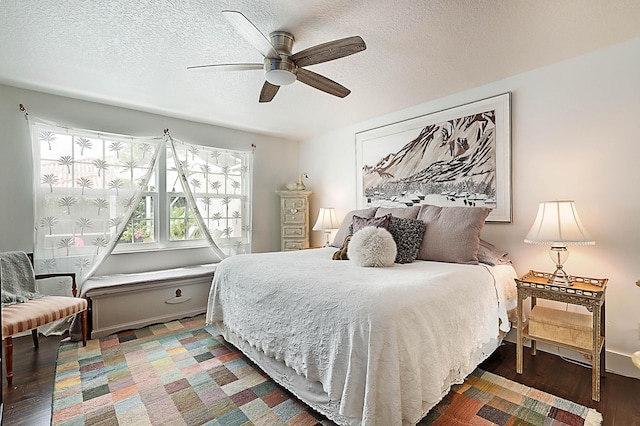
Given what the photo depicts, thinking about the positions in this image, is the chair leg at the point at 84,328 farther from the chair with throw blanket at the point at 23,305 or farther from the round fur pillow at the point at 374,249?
the round fur pillow at the point at 374,249

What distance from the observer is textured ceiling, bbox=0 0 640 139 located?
5.86ft

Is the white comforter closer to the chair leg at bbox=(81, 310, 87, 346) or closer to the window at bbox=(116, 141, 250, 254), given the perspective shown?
the chair leg at bbox=(81, 310, 87, 346)

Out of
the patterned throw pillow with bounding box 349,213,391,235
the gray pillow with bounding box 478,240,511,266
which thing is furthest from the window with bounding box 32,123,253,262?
the gray pillow with bounding box 478,240,511,266

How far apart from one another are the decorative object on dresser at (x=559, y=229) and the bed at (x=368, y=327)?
0.36 m

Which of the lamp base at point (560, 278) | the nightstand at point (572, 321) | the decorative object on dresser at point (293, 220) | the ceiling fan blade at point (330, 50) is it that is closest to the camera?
the ceiling fan blade at point (330, 50)

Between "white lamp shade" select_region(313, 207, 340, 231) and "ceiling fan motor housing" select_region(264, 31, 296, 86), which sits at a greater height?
"ceiling fan motor housing" select_region(264, 31, 296, 86)

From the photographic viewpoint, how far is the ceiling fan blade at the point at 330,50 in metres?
1.76

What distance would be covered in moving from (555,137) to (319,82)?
1943mm

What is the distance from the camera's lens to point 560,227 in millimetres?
2080

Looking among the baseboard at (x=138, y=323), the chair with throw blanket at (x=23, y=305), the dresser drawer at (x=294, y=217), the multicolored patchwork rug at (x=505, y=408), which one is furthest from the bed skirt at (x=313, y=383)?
the dresser drawer at (x=294, y=217)

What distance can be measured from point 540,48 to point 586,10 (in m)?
0.42

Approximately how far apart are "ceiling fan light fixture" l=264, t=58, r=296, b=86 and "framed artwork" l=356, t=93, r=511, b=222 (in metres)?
1.79

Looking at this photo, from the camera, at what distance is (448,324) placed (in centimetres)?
164

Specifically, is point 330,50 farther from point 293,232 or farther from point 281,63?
point 293,232
